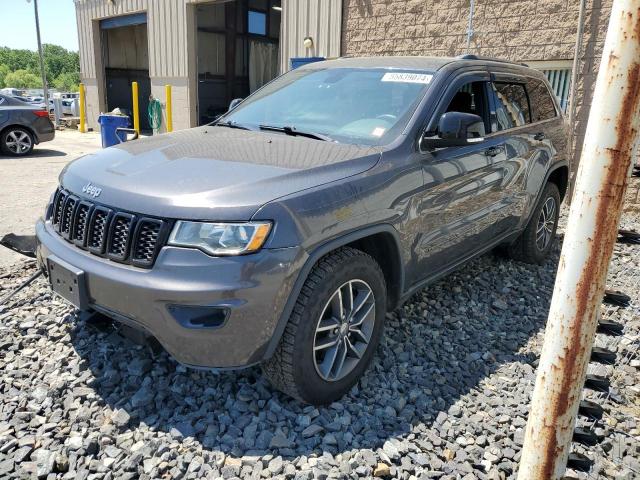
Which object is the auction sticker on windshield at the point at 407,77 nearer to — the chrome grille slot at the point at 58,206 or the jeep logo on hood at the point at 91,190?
the jeep logo on hood at the point at 91,190

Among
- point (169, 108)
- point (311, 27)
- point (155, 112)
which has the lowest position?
point (155, 112)

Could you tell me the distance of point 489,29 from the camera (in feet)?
26.9

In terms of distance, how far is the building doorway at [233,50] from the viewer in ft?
58.2

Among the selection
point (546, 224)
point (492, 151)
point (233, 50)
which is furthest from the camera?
point (233, 50)

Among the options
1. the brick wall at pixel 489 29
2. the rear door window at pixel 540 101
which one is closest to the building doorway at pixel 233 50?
the brick wall at pixel 489 29

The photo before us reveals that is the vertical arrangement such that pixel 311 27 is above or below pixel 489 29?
above

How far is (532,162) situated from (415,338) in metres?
2.05

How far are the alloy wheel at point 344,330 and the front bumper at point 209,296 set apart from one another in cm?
36

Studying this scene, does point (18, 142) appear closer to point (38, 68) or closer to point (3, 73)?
point (3, 73)

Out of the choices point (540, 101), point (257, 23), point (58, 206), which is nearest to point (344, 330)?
point (58, 206)

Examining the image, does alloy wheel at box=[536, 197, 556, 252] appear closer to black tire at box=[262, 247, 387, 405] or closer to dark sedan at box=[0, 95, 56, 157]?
black tire at box=[262, 247, 387, 405]

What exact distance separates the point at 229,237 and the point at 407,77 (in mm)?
1927

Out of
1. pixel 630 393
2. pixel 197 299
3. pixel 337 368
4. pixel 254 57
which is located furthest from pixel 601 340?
pixel 254 57

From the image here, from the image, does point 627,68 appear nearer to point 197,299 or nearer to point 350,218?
point 350,218
